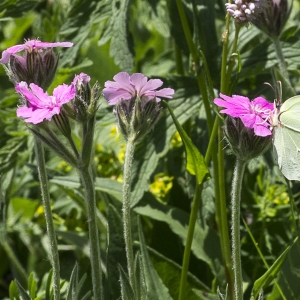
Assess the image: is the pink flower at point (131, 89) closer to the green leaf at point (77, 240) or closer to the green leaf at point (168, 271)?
the green leaf at point (168, 271)

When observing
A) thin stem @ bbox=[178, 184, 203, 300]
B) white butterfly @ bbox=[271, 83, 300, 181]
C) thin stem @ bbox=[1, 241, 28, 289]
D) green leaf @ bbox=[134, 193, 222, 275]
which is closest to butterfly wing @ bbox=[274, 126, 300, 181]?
white butterfly @ bbox=[271, 83, 300, 181]

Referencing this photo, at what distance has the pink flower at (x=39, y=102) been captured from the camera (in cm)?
112

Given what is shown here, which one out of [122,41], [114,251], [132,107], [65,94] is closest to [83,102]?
[65,94]

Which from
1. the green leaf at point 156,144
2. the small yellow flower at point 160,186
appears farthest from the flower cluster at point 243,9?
the small yellow flower at point 160,186

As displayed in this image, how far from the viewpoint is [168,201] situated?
209 cm

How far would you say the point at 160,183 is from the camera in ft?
6.47

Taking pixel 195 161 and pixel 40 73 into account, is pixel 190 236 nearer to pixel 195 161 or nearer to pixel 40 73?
pixel 195 161

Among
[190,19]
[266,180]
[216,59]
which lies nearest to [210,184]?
[266,180]

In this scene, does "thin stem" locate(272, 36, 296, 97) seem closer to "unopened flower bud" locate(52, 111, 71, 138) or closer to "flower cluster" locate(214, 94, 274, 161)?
"flower cluster" locate(214, 94, 274, 161)

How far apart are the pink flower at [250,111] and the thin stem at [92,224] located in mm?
303

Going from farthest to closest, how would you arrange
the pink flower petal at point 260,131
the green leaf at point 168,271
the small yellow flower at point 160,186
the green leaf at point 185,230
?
the small yellow flower at point 160,186 < the green leaf at point 185,230 < the green leaf at point 168,271 < the pink flower petal at point 260,131

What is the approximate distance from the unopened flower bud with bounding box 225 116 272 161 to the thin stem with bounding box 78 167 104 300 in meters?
0.30

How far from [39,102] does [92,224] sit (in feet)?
0.91

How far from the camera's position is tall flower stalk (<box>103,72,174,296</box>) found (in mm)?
1244
